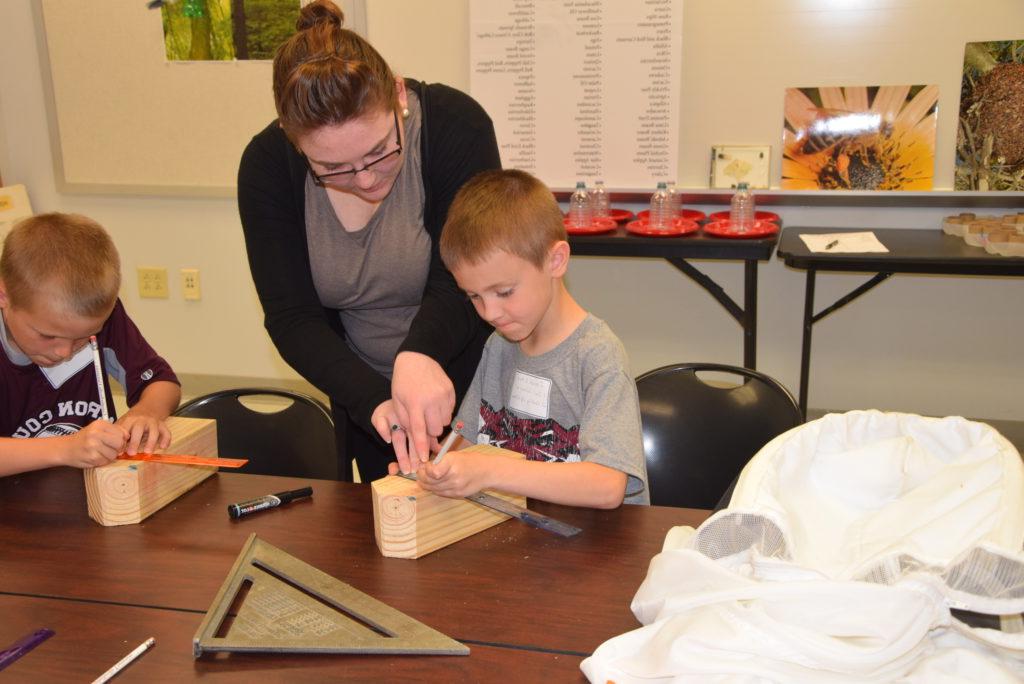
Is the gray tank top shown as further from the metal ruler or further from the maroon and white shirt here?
the metal ruler

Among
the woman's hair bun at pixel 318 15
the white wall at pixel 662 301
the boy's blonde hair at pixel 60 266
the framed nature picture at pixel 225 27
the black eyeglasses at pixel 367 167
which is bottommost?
the white wall at pixel 662 301

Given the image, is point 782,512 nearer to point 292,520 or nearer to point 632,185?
point 292,520

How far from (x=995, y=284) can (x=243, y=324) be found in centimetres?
324

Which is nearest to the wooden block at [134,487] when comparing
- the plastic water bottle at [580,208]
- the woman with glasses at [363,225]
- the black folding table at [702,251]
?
the woman with glasses at [363,225]

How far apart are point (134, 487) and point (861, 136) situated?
2968mm

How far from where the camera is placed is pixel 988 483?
1.03m

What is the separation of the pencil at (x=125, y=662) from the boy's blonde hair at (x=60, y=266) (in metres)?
0.82

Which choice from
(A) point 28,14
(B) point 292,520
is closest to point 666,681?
(B) point 292,520

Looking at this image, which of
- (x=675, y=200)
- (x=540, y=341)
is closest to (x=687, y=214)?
(x=675, y=200)

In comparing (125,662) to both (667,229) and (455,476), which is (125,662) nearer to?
(455,476)

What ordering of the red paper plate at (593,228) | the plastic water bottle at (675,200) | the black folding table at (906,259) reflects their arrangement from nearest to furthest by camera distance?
the black folding table at (906,259), the red paper plate at (593,228), the plastic water bottle at (675,200)

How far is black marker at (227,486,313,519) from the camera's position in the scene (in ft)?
4.56

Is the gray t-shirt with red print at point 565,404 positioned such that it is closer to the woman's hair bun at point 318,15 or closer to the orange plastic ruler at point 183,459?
the orange plastic ruler at point 183,459

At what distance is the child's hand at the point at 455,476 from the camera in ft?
4.14
